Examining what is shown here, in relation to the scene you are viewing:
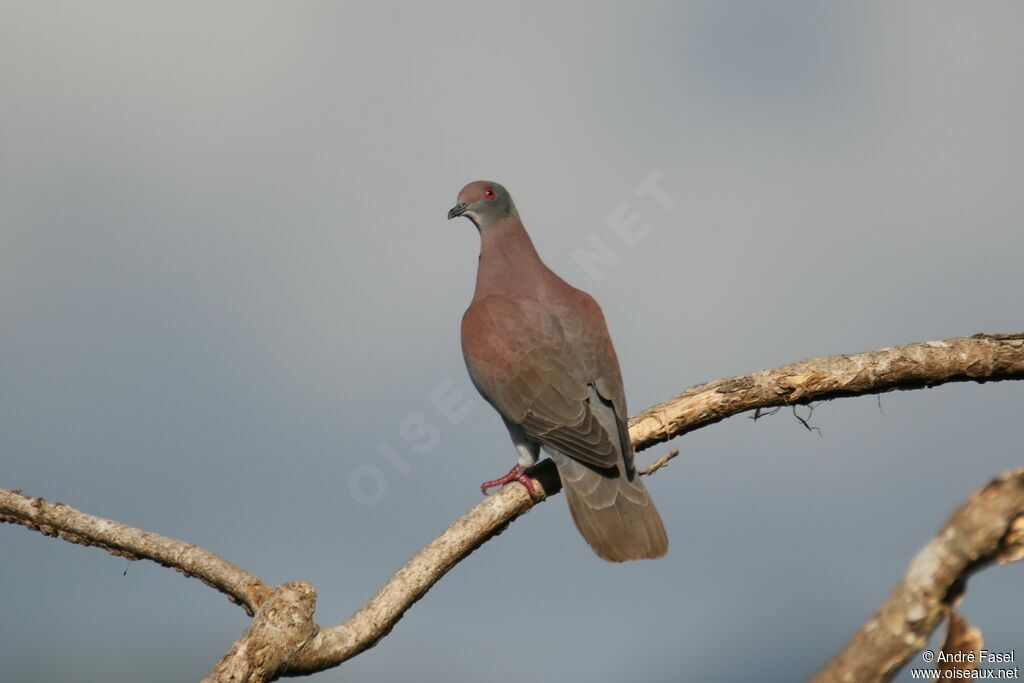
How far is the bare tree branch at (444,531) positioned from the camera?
4.44 meters

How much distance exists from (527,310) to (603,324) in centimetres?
46

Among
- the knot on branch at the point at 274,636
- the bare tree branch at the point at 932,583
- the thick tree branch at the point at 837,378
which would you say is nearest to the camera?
the bare tree branch at the point at 932,583

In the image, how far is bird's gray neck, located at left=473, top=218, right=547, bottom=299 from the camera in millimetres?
6742

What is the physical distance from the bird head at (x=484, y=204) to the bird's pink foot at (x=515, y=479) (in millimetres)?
1962

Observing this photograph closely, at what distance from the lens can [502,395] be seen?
6.25 metres

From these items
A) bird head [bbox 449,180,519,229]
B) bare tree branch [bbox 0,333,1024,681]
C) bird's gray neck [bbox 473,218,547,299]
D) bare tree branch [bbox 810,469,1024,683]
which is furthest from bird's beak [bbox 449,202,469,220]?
bare tree branch [bbox 810,469,1024,683]

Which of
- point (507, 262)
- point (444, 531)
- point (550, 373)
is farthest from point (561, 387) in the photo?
point (444, 531)

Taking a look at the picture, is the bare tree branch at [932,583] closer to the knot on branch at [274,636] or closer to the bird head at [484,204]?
the knot on branch at [274,636]

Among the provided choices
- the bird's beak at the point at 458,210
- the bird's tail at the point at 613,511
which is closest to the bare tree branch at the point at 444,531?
the bird's tail at the point at 613,511

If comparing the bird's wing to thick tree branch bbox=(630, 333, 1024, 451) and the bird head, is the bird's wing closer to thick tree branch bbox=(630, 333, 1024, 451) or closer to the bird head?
thick tree branch bbox=(630, 333, 1024, 451)

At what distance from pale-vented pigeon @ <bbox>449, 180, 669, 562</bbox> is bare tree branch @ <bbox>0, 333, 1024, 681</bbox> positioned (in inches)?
7.4

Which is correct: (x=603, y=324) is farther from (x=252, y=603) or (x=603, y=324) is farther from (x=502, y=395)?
(x=252, y=603)

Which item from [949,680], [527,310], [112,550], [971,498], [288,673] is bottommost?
[949,680]

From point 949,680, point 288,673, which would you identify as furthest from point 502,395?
point 949,680
